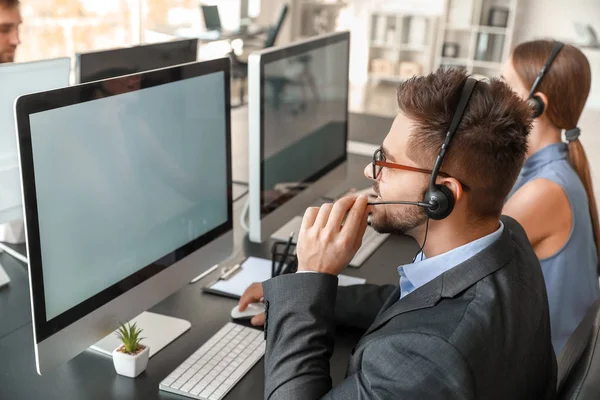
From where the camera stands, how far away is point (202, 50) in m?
7.33

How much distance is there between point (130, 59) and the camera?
1.89 m

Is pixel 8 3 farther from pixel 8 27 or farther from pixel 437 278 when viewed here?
pixel 437 278

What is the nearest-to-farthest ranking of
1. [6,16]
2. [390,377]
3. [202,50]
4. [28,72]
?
[390,377]
[28,72]
[6,16]
[202,50]

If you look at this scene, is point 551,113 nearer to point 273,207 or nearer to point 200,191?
→ point 273,207

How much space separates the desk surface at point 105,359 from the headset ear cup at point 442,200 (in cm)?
43

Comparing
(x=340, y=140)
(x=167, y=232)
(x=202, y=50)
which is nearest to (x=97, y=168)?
(x=167, y=232)

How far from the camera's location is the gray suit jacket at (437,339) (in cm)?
89

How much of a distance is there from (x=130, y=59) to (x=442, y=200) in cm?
119

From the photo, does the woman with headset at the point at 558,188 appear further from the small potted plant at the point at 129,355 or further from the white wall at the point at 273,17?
the white wall at the point at 273,17

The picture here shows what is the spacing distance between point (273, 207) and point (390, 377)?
89 centimetres

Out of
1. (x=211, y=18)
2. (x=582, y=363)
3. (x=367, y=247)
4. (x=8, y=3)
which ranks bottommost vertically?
(x=367, y=247)

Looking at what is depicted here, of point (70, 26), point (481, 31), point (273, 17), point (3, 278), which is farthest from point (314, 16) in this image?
point (3, 278)

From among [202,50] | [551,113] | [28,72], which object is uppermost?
[28,72]

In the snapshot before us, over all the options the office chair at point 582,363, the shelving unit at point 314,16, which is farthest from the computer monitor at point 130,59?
the shelving unit at point 314,16
